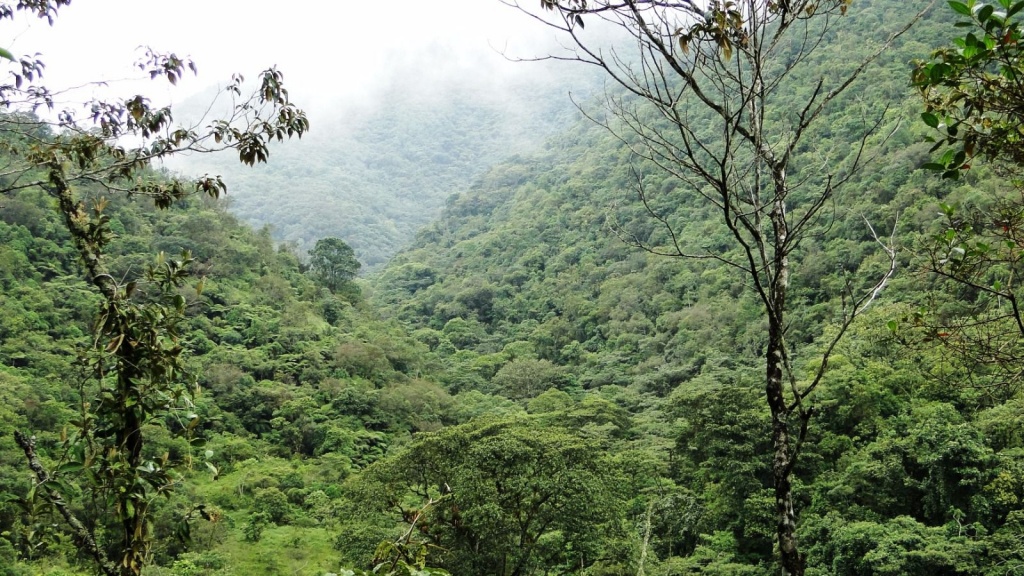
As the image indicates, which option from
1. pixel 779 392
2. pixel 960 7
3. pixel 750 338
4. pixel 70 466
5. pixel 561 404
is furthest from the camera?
pixel 750 338

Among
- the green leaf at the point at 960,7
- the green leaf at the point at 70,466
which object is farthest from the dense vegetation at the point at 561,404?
the green leaf at the point at 960,7

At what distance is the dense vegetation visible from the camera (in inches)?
391

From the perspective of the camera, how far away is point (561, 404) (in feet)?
74.3

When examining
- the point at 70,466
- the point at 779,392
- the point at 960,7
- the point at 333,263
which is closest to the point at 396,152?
the point at 333,263

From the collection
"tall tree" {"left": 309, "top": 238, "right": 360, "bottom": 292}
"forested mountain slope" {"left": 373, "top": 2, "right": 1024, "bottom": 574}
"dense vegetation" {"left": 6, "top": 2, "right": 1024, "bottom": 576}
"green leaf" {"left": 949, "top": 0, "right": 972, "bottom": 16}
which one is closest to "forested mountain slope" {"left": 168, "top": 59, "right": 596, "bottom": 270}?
"forested mountain slope" {"left": 373, "top": 2, "right": 1024, "bottom": 574}

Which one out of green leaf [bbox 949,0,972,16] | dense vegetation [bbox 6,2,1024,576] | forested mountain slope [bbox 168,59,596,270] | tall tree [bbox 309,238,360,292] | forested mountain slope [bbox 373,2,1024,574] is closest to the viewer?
green leaf [bbox 949,0,972,16]

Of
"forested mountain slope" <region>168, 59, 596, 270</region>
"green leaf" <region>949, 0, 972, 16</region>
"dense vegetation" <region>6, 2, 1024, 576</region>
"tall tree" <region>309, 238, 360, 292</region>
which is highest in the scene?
"forested mountain slope" <region>168, 59, 596, 270</region>

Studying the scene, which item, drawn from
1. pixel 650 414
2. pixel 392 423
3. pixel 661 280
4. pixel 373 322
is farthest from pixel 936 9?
pixel 392 423

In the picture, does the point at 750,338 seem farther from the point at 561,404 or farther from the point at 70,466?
the point at 70,466

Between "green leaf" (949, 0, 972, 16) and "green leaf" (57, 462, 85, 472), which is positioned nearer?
"green leaf" (949, 0, 972, 16)

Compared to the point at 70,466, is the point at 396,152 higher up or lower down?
higher up

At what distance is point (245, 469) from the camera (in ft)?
55.1

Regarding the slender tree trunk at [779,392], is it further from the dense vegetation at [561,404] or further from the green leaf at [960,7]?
the green leaf at [960,7]

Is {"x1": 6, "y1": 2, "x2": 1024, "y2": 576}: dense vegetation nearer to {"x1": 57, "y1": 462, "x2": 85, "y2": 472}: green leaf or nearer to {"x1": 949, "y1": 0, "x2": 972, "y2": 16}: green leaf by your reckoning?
{"x1": 57, "y1": 462, "x2": 85, "y2": 472}: green leaf
